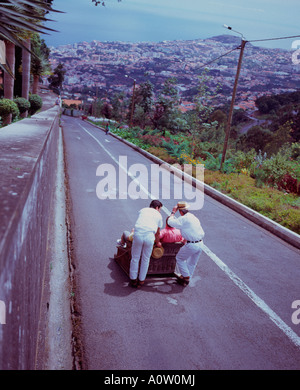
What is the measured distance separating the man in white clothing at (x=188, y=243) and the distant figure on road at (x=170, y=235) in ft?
0.70

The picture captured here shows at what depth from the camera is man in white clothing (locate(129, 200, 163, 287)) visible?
5.18m

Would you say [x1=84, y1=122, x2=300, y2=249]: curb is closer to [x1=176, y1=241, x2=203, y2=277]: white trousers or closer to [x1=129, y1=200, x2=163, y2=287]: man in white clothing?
[x1=176, y1=241, x2=203, y2=277]: white trousers

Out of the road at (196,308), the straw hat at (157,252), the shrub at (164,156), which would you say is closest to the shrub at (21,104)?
the shrub at (164,156)

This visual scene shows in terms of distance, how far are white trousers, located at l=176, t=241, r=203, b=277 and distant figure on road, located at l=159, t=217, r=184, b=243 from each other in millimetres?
247

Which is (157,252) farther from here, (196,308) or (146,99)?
(146,99)

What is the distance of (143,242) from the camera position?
519 centimetres

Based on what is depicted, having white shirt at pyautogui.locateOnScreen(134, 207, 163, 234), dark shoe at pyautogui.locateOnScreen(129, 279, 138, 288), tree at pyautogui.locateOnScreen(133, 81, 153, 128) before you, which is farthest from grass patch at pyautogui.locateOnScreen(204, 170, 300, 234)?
tree at pyautogui.locateOnScreen(133, 81, 153, 128)

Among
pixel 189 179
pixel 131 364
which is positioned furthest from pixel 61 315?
pixel 189 179

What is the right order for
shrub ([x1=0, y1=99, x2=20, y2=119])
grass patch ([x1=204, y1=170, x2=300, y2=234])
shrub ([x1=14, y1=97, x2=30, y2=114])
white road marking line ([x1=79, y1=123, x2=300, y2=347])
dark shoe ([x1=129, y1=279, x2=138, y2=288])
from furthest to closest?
shrub ([x1=14, y1=97, x2=30, y2=114])
shrub ([x1=0, y1=99, x2=20, y2=119])
grass patch ([x1=204, y1=170, x2=300, y2=234])
dark shoe ([x1=129, y1=279, x2=138, y2=288])
white road marking line ([x1=79, y1=123, x2=300, y2=347])

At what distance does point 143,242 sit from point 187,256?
0.88m

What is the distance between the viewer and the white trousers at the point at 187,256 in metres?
5.45

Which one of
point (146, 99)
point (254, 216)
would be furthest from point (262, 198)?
point (146, 99)

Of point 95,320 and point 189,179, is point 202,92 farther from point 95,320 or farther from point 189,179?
point 95,320
